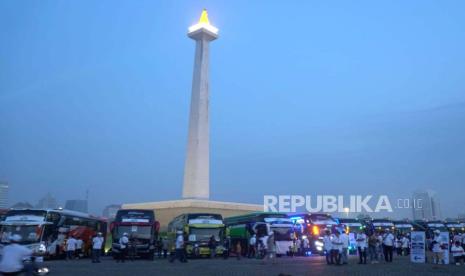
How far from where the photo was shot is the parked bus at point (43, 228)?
89.1 feet

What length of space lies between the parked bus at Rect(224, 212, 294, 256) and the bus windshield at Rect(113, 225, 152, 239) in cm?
704

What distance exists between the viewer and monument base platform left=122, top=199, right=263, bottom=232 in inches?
2197

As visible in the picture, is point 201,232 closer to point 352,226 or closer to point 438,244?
point 438,244

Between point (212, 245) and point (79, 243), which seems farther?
point (79, 243)

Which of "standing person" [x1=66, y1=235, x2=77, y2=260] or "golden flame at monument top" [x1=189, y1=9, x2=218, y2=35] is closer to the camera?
"standing person" [x1=66, y1=235, x2=77, y2=260]

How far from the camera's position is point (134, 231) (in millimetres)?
30062

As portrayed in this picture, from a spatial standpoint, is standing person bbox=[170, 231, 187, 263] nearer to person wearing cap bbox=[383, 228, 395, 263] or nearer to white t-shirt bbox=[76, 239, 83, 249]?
white t-shirt bbox=[76, 239, 83, 249]

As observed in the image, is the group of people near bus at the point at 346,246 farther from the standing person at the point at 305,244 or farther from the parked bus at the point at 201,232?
the parked bus at the point at 201,232

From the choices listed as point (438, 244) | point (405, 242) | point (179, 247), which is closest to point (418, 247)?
point (438, 244)

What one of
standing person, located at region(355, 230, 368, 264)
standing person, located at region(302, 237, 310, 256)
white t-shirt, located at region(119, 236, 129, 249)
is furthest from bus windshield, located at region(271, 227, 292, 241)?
white t-shirt, located at region(119, 236, 129, 249)

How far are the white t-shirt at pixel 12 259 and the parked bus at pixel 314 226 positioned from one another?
26136 millimetres

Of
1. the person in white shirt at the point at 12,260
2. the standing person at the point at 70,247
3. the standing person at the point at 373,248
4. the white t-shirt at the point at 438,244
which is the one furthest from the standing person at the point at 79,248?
the person in white shirt at the point at 12,260

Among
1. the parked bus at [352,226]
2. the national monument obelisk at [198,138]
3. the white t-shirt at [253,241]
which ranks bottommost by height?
the white t-shirt at [253,241]

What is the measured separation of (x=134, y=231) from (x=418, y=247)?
50.8 ft
